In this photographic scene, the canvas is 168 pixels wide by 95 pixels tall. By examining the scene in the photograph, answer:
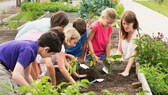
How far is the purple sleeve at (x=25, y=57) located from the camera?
3.49m

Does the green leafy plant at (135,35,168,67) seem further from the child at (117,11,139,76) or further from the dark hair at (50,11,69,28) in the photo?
the dark hair at (50,11,69,28)

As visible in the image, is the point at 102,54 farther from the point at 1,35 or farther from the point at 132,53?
the point at 1,35

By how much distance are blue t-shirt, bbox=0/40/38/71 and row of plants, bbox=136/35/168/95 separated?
1.45m

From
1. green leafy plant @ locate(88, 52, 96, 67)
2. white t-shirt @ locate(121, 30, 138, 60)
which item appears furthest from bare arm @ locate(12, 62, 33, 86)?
white t-shirt @ locate(121, 30, 138, 60)

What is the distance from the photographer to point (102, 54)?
5.95 m

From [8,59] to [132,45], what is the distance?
7.01 ft

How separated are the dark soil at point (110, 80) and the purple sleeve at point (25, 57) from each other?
122 centimetres

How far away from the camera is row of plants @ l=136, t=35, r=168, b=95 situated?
14.3 ft

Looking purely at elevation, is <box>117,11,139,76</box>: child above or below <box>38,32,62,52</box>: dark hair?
below

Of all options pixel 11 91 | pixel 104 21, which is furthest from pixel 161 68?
pixel 11 91

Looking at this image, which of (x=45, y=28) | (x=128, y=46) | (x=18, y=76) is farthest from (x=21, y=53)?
(x=128, y=46)

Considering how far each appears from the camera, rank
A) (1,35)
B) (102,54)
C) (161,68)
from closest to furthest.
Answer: (161,68), (102,54), (1,35)

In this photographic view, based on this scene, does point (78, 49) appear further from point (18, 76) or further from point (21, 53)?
point (18, 76)

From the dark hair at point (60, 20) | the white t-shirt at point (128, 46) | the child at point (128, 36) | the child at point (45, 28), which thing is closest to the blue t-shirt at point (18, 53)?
the child at point (45, 28)
